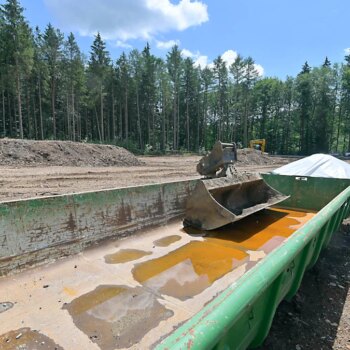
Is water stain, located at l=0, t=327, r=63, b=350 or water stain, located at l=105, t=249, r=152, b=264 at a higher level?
water stain, located at l=105, t=249, r=152, b=264

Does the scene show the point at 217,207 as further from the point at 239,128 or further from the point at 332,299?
the point at 239,128

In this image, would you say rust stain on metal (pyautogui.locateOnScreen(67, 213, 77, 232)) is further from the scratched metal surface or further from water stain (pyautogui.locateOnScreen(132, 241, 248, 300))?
water stain (pyautogui.locateOnScreen(132, 241, 248, 300))

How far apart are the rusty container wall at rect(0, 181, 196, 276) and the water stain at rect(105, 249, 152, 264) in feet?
0.91

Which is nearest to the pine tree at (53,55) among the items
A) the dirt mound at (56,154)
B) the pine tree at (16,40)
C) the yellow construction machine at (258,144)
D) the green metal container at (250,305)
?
the pine tree at (16,40)

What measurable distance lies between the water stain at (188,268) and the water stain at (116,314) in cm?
21

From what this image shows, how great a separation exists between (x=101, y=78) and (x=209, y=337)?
1350 inches

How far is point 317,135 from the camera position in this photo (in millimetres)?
42312

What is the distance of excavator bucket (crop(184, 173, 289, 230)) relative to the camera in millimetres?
3770

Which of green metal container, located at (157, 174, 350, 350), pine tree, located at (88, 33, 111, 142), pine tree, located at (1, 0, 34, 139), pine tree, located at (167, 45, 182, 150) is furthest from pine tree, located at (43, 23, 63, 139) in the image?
green metal container, located at (157, 174, 350, 350)

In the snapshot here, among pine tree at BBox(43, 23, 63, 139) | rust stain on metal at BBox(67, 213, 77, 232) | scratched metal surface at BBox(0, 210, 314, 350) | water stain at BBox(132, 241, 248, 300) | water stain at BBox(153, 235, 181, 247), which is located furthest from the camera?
pine tree at BBox(43, 23, 63, 139)

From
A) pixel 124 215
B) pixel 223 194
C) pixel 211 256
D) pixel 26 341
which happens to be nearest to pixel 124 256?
pixel 124 215

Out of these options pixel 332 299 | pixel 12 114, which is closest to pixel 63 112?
pixel 12 114

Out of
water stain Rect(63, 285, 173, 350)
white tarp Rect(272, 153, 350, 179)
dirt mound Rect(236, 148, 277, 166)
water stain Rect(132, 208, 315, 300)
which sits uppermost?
white tarp Rect(272, 153, 350, 179)

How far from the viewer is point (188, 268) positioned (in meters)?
2.83
